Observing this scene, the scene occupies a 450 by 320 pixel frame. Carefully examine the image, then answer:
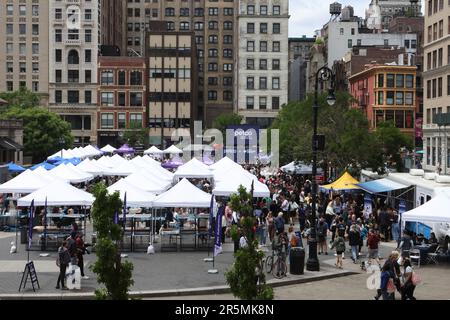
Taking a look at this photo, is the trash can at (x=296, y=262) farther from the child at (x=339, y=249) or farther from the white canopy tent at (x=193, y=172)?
the white canopy tent at (x=193, y=172)

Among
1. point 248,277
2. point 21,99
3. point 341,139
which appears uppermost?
point 21,99

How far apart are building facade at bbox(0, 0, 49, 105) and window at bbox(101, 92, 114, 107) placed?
8.73 meters

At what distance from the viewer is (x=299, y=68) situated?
147 meters

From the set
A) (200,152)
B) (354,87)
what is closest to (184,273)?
(200,152)

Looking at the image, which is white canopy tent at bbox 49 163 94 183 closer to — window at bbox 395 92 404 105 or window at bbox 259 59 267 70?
window at bbox 395 92 404 105

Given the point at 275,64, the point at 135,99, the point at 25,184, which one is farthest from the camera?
the point at 275,64

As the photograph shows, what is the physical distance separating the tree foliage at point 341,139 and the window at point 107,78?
162ft

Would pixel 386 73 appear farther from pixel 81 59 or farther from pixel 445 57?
pixel 81 59

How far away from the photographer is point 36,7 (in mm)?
106312

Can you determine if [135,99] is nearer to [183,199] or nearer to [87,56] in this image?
[87,56]

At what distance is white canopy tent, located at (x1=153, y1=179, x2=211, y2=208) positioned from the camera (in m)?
27.0

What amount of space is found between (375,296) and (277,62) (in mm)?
94415

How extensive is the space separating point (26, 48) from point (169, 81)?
73.8 ft

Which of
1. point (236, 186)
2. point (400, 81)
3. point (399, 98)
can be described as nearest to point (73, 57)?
point (400, 81)
